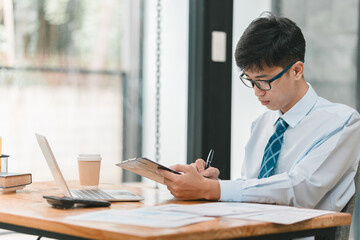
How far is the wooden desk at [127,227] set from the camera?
1.14 m

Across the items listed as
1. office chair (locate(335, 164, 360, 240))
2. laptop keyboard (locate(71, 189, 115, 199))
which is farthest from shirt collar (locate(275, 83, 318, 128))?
laptop keyboard (locate(71, 189, 115, 199))

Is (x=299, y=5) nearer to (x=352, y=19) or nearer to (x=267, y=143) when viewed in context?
(x=352, y=19)

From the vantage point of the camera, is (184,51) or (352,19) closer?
(352,19)

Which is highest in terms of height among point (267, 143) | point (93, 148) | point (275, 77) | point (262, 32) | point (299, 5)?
point (299, 5)

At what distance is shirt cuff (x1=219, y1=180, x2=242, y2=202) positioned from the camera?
1.69 metres

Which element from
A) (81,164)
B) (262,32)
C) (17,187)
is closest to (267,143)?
(262,32)

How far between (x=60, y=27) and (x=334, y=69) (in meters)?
1.49

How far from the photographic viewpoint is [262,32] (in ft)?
6.29

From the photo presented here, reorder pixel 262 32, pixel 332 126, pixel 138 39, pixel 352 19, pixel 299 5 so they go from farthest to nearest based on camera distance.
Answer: pixel 138 39 < pixel 299 5 < pixel 352 19 < pixel 262 32 < pixel 332 126

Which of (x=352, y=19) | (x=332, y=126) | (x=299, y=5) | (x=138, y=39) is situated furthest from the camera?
(x=138, y=39)

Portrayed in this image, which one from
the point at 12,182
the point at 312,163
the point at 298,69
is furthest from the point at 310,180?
the point at 12,182

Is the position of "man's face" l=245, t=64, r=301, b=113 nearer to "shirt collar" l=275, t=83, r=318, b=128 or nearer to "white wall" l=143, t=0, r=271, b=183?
"shirt collar" l=275, t=83, r=318, b=128

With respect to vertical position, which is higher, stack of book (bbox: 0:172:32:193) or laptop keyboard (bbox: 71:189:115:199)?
stack of book (bbox: 0:172:32:193)

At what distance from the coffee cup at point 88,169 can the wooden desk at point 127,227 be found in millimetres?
312
